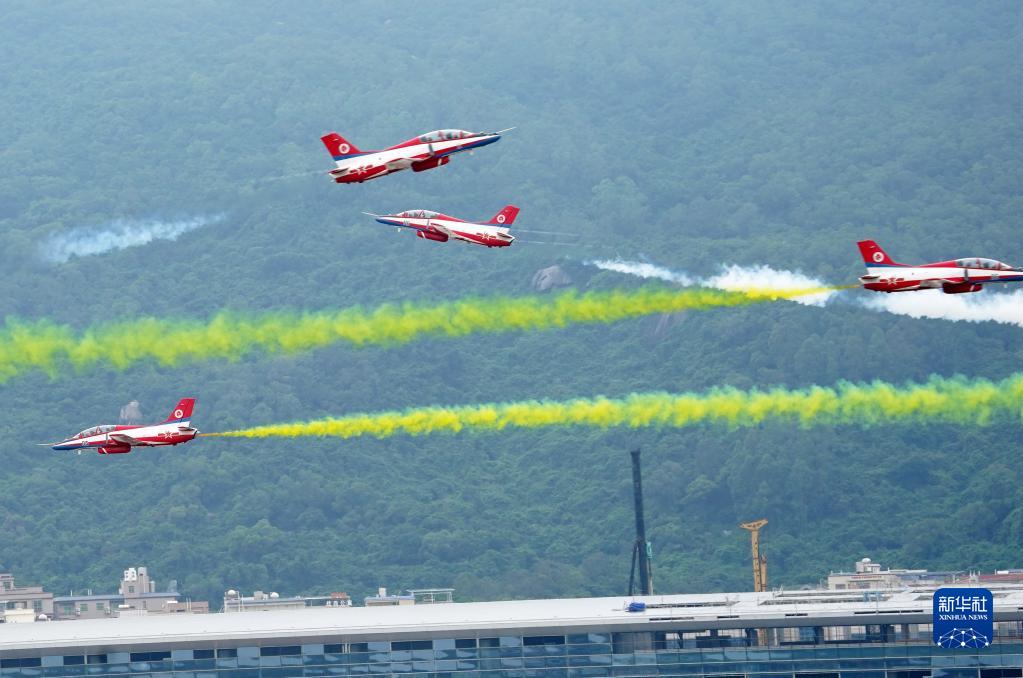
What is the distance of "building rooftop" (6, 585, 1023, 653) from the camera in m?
171

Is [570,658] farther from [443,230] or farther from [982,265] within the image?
[982,265]

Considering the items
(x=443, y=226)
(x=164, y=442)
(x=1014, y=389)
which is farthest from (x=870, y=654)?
(x=164, y=442)

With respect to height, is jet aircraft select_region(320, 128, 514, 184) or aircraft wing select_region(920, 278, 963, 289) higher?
jet aircraft select_region(320, 128, 514, 184)

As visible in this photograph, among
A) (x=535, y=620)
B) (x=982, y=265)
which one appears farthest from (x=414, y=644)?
(x=982, y=265)

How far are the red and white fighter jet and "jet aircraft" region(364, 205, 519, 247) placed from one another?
61.3 ft

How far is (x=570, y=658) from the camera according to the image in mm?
174375

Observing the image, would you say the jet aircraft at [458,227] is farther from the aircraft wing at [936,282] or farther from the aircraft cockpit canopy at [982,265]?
the aircraft cockpit canopy at [982,265]

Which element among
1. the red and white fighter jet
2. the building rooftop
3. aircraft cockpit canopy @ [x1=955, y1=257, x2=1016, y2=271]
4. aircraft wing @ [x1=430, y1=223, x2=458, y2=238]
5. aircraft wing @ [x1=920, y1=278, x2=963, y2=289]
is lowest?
the building rooftop

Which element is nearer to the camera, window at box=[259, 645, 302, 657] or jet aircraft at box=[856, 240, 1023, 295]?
jet aircraft at box=[856, 240, 1023, 295]

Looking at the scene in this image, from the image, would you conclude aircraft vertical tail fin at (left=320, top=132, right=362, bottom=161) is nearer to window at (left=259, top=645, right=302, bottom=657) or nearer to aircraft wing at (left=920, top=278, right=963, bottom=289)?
aircraft wing at (left=920, top=278, right=963, bottom=289)

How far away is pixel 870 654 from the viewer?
167500 mm

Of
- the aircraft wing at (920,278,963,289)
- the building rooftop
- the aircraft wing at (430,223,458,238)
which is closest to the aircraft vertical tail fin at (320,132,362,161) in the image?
the aircraft wing at (430,223,458,238)

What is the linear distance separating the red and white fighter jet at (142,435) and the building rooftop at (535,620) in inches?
1502

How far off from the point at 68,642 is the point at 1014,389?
81026 millimetres
